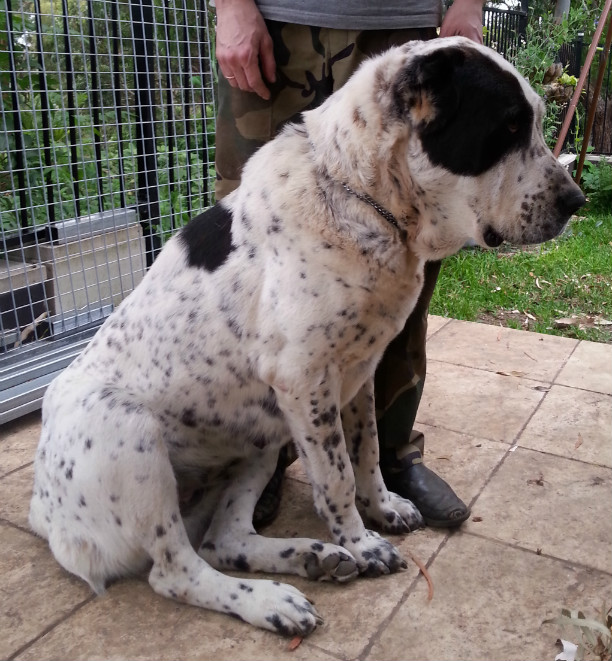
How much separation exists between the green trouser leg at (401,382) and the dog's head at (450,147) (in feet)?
2.01

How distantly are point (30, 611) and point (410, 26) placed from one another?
6.83 ft

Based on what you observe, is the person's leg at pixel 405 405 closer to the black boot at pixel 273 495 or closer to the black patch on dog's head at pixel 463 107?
the black boot at pixel 273 495

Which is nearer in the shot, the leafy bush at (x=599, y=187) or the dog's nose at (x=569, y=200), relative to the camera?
the dog's nose at (x=569, y=200)

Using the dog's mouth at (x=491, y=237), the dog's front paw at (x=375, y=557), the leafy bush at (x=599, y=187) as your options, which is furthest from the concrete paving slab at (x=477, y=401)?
the leafy bush at (x=599, y=187)

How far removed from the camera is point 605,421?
10.2ft

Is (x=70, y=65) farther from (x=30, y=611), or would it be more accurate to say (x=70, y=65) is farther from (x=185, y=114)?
(x=30, y=611)

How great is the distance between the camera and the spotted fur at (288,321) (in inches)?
74.1

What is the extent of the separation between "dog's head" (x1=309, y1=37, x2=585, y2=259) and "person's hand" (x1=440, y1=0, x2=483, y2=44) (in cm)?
42

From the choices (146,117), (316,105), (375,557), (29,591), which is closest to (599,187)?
(146,117)

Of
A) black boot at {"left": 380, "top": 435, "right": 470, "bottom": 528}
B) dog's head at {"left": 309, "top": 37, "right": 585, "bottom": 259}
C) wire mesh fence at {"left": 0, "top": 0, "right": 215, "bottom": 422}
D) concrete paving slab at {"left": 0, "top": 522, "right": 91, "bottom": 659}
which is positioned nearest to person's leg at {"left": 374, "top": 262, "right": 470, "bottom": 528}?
black boot at {"left": 380, "top": 435, "right": 470, "bottom": 528}

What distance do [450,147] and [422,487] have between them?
1.21 meters

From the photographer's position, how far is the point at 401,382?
8.58ft

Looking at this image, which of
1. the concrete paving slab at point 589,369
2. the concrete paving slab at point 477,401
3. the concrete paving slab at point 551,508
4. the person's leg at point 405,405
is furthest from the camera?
Result: the concrete paving slab at point 589,369

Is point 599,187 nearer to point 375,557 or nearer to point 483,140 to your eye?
point 483,140
